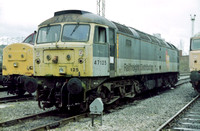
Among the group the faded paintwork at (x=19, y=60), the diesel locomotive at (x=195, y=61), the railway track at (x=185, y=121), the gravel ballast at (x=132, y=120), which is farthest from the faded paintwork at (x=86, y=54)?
the faded paintwork at (x=19, y=60)

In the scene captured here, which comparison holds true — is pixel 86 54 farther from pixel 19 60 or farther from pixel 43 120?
pixel 19 60

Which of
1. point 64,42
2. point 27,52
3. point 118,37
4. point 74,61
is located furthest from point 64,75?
point 27,52

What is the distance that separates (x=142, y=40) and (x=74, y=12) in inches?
192

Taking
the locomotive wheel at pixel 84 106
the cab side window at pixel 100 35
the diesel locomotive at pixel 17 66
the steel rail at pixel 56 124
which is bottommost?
the steel rail at pixel 56 124

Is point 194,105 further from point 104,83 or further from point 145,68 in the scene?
point 104,83

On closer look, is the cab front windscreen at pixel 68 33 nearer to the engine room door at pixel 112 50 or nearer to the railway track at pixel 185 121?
the engine room door at pixel 112 50

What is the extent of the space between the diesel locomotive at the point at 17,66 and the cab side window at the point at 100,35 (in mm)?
5559

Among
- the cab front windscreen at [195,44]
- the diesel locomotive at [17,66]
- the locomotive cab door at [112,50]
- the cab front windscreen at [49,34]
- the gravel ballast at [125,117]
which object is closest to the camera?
the gravel ballast at [125,117]

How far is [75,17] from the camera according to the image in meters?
8.15

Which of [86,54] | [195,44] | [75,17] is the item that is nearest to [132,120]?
[86,54]

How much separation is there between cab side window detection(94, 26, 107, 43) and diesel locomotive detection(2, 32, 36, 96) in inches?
219

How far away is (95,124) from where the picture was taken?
6.77 metres

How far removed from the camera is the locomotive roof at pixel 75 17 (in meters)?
8.06

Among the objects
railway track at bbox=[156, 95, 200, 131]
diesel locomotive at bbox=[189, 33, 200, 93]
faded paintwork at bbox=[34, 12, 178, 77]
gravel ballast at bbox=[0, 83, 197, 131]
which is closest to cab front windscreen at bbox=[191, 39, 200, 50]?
diesel locomotive at bbox=[189, 33, 200, 93]
